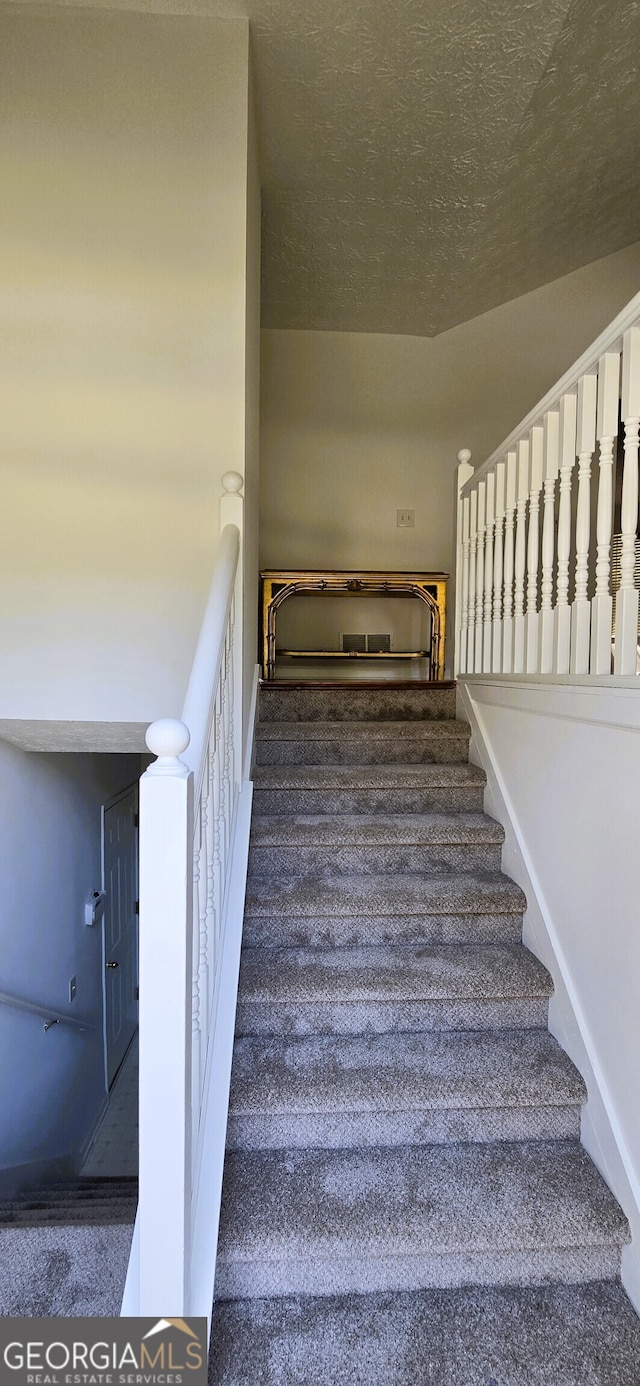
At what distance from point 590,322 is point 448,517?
1388 mm

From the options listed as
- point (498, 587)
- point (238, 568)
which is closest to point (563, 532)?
point (498, 587)

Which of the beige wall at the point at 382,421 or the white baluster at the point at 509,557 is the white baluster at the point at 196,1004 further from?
the beige wall at the point at 382,421

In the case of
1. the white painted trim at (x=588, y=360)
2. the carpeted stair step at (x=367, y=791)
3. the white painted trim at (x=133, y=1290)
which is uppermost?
the white painted trim at (x=588, y=360)

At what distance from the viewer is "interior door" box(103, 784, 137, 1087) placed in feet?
11.7

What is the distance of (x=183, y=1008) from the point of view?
1.00 m

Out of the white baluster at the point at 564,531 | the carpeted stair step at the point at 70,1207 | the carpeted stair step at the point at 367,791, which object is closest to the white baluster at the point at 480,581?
Answer: the carpeted stair step at the point at 367,791

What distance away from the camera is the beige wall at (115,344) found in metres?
1.96

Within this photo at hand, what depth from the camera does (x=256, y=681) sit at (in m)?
2.68

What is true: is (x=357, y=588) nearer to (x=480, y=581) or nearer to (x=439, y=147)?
(x=480, y=581)

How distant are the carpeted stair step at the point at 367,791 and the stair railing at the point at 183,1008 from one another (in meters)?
0.74

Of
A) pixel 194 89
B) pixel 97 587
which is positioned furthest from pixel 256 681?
pixel 194 89

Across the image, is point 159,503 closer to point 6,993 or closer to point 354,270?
point 6,993

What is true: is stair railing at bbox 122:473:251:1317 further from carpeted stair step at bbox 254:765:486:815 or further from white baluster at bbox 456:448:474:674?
white baluster at bbox 456:448:474:674

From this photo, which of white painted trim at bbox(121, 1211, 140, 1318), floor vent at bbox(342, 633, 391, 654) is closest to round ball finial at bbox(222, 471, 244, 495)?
white painted trim at bbox(121, 1211, 140, 1318)
